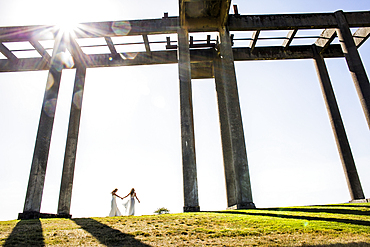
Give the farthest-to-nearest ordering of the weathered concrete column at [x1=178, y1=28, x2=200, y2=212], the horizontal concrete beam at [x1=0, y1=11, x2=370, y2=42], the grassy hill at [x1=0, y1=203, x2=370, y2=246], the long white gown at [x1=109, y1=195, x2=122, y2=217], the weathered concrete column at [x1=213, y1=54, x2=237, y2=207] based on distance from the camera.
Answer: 1. the weathered concrete column at [x1=213, y1=54, x2=237, y2=207]
2. the horizontal concrete beam at [x1=0, y1=11, x2=370, y2=42]
3. the long white gown at [x1=109, y1=195, x2=122, y2=217]
4. the weathered concrete column at [x1=178, y1=28, x2=200, y2=212]
5. the grassy hill at [x1=0, y1=203, x2=370, y2=246]

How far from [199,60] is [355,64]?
10.3m

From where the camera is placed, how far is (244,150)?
12.9 m

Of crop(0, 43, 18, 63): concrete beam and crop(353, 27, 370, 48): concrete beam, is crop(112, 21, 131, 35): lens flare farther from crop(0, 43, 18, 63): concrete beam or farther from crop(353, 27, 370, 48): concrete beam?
crop(353, 27, 370, 48): concrete beam

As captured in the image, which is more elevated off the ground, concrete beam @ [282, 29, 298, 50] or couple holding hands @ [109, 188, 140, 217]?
concrete beam @ [282, 29, 298, 50]

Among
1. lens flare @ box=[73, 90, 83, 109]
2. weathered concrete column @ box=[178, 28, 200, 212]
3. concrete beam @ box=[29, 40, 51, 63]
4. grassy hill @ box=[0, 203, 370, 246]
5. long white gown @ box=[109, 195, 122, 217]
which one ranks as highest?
concrete beam @ box=[29, 40, 51, 63]

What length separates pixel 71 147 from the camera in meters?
16.6

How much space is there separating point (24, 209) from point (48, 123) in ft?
15.1

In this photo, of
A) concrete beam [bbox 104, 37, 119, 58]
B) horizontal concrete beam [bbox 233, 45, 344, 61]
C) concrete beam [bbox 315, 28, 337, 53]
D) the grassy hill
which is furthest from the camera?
horizontal concrete beam [bbox 233, 45, 344, 61]

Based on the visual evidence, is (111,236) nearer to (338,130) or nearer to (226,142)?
(226,142)

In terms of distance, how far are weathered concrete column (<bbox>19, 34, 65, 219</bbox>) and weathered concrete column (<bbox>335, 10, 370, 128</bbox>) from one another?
60.1ft

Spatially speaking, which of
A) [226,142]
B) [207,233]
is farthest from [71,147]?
[207,233]

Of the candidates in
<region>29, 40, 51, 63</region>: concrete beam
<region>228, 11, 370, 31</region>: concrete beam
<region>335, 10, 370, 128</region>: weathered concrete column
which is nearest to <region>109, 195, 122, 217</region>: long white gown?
<region>29, 40, 51, 63</region>: concrete beam

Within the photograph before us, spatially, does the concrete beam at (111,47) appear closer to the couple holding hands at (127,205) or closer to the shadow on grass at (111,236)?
the couple holding hands at (127,205)

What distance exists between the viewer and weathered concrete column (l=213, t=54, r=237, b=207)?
16.5 m
